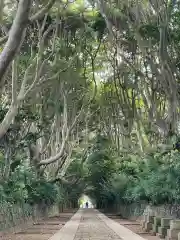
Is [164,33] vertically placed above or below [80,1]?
below

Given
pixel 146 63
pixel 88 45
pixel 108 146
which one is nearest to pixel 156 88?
pixel 146 63

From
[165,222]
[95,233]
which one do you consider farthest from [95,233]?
[165,222]

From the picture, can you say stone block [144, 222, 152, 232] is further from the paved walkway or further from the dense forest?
the dense forest

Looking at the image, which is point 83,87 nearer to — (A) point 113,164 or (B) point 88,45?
(B) point 88,45

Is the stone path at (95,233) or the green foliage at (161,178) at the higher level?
the green foliage at (161,178)

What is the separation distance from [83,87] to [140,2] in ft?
25.2

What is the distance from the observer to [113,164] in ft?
146

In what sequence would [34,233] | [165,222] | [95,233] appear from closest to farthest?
[165,222], [95,233], [34,233]

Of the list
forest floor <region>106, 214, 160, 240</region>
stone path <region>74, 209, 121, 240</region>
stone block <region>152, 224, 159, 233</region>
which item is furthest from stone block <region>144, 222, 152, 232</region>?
stone path <region>74, 209, 121, 240</region>

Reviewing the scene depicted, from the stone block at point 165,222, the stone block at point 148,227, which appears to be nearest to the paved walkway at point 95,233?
the stone block at point 148,227

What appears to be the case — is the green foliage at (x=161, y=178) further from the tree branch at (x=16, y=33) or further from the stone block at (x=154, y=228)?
the tree branch at (x=16, y=33)

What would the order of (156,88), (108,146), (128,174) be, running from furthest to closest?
(108,146) < (128,174) < (156,88)

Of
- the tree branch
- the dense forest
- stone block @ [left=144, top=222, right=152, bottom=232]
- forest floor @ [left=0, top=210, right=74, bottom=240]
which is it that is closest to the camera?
the tree branch

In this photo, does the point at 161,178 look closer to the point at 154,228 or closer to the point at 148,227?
the point at 154,228
